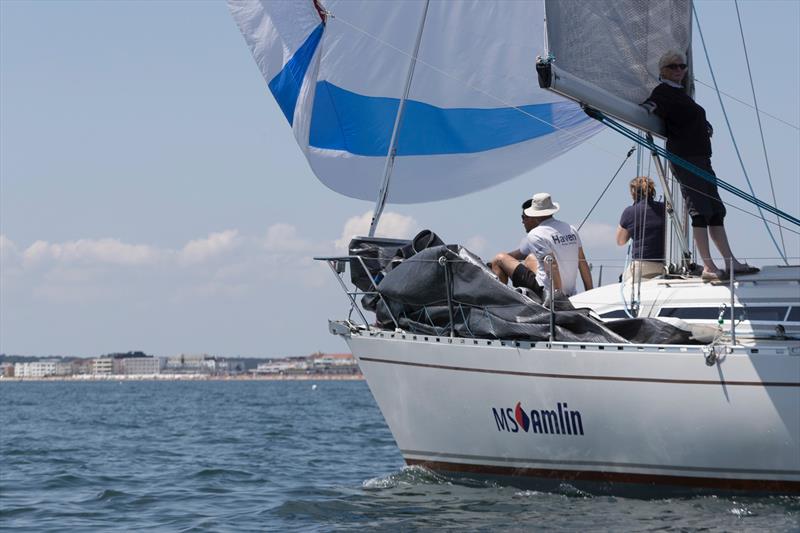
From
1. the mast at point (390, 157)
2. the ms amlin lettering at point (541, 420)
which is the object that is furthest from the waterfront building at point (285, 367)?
the ms amlin lettering at point (541, 420)

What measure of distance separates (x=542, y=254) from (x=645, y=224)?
1.24m

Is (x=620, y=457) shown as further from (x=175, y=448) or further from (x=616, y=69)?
(x=175, y=448)

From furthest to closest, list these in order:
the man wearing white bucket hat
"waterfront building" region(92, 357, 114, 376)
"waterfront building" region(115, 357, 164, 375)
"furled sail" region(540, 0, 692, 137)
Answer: "waterfront building" region(115, 357, 164, 375) → "waterfront building" region(92, 357, 114, 376) → the man wearing white bucket hat → "furled sail" region(540, 0, 692, 137)

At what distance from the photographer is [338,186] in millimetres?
11414

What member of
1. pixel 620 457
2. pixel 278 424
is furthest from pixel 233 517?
pixel 278 424

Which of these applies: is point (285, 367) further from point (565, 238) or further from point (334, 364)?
point (565, 238)

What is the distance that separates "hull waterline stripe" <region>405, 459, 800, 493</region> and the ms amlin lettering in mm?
352

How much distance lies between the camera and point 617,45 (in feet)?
28.5

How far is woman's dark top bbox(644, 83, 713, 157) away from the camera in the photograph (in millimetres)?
8555

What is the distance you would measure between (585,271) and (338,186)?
2761 millimetres

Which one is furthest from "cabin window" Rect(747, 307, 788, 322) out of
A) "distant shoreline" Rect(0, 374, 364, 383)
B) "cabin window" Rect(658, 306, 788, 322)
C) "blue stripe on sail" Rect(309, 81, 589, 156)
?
"distant shoreline" Rect(0, 374, 364, 383)

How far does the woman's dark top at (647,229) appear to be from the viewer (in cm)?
992

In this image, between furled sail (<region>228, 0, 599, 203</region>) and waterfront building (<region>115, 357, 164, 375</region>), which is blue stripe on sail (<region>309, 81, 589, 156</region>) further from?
waterfront building (<region>115, 357, 164, 375</region>)

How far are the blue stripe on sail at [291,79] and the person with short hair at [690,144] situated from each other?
4075 millimetres
